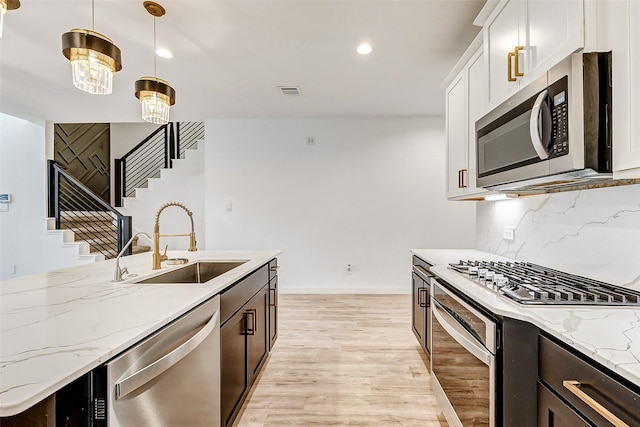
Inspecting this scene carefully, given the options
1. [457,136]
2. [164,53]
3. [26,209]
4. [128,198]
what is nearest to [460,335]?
[457,136]

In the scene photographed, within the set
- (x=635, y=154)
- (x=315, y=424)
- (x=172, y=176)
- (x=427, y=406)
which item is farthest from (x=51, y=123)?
(x=635, y=154)

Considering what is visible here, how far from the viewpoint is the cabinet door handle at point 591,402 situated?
73 cm

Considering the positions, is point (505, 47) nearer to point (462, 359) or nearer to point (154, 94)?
point (462, 359)

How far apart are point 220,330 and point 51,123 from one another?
5.50 meters

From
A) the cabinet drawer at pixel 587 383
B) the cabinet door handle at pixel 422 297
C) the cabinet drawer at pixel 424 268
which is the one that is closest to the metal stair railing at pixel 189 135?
the cabinet drawer at pixel 424 268

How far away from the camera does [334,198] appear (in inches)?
197

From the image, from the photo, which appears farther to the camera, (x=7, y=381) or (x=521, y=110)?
(x=521, y=110)

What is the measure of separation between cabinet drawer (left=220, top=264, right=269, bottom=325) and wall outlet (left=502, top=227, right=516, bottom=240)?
1.82 metres

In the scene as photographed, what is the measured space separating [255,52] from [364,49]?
3.15ft

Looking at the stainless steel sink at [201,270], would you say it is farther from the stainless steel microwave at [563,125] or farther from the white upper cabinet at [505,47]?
the white upper cabinet at [505,47]

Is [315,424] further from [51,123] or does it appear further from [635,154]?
[51,123]

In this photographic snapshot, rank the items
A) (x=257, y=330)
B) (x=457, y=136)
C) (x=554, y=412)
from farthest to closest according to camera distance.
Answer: (x=457, y=136) < (x=257, y=330) < (x=554, y=412)

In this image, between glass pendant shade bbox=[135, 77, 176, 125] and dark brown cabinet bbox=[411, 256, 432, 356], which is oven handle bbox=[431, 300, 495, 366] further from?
glass pendant shade bbox=[135, 77, 176, 125]

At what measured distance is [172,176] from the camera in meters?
5.98
